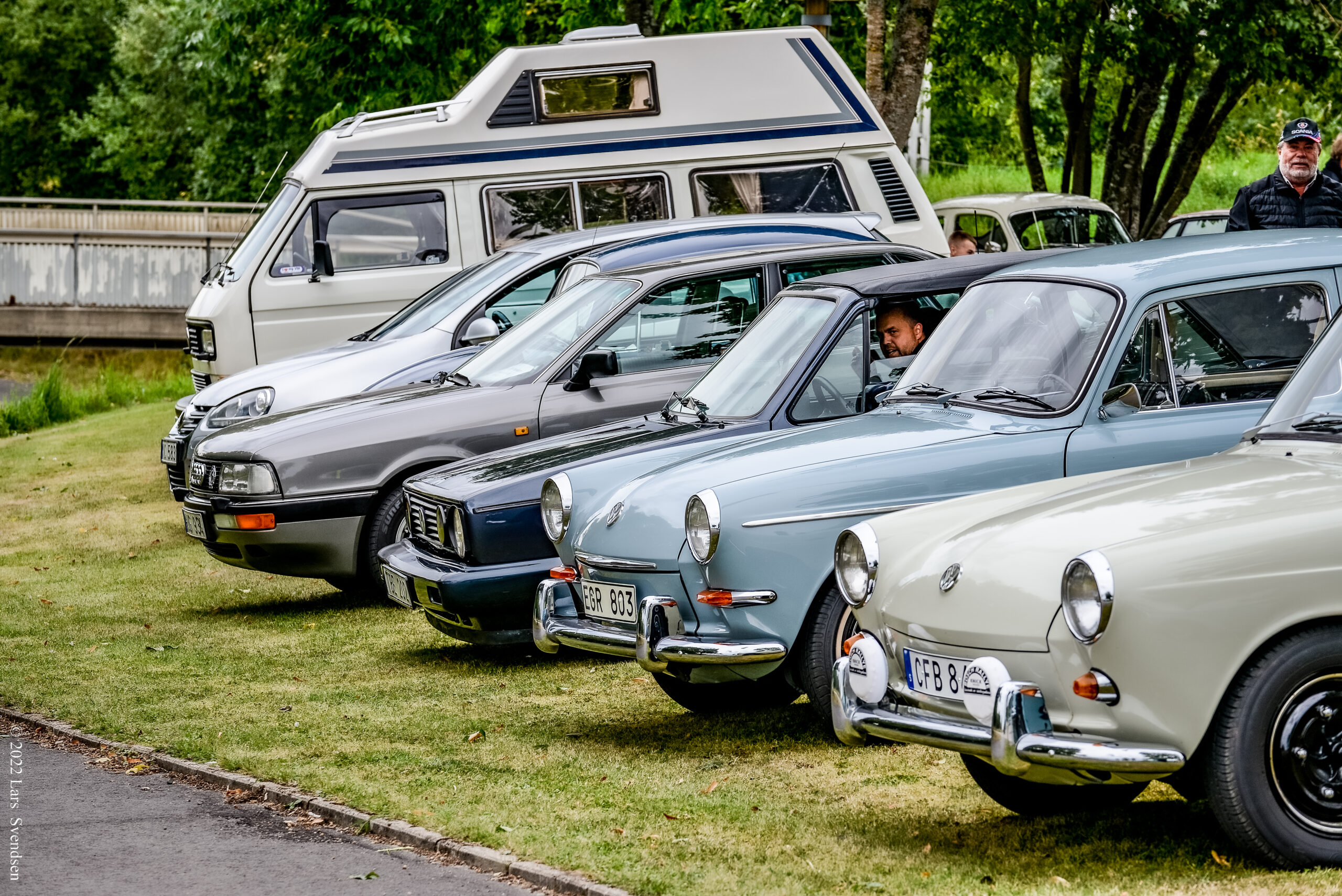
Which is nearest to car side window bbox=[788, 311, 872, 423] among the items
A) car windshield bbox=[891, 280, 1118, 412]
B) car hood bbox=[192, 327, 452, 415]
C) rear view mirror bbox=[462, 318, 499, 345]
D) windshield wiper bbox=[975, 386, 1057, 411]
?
car windshield bbox=[891, 280, 1118, 412]

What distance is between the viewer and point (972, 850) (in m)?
5.17

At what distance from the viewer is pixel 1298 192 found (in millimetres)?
9023

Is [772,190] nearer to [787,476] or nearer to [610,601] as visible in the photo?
[610,601]

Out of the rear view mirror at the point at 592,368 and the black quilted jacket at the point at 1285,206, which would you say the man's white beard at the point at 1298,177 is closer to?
the black quilted jacket at the point at 1285,206

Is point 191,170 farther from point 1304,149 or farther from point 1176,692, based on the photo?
point 1176,692

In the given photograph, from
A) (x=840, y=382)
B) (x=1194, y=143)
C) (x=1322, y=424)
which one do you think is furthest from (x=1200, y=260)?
(x=1194, y=143)

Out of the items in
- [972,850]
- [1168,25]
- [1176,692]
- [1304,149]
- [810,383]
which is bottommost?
[972,850]

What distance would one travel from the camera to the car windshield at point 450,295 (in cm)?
1187

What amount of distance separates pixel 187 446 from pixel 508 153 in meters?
4.11

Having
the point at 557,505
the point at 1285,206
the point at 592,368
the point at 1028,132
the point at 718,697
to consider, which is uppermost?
the point at 1028,132

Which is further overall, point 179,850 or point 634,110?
point 634,110

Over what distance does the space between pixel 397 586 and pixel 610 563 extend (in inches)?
78.2

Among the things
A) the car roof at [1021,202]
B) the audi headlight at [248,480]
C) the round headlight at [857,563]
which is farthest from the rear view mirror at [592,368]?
the car roof at [1021,202]

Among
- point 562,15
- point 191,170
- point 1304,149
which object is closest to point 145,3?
point 191,170
